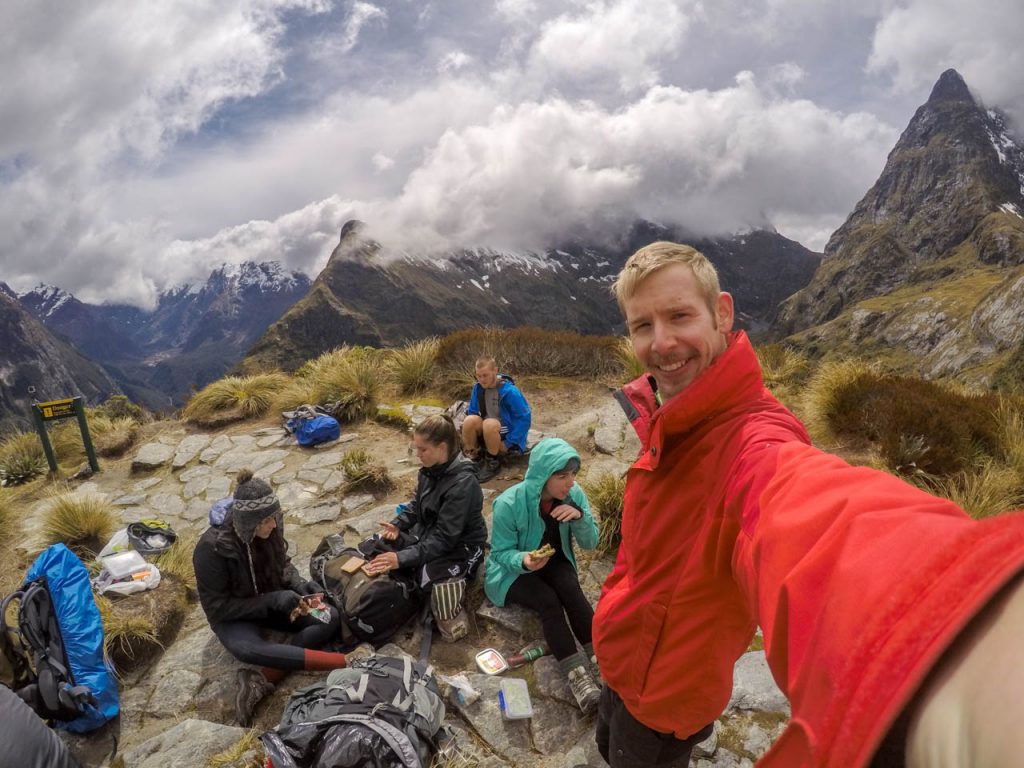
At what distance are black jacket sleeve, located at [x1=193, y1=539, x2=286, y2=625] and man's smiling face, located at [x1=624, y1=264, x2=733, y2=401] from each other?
357 centimetres

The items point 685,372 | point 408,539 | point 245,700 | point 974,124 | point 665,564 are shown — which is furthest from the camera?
point 974,124

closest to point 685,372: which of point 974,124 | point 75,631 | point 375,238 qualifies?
point 75,631

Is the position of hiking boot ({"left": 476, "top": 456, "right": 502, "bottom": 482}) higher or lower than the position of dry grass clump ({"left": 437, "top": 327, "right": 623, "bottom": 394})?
lower

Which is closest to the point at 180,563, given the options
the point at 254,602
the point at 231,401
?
the point at 254,602

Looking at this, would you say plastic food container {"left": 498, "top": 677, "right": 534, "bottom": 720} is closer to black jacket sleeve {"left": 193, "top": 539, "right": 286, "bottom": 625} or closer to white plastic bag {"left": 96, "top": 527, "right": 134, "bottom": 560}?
black jacket sleeve {"left": 193, "top": 539, "right": 286, "bottom": 625}

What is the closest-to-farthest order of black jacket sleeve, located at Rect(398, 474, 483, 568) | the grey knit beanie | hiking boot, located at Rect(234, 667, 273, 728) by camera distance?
1. hiking boot, located at Rect(234, 667, 273, 728)
2. the grey knit beanie
3. black jacket sleeve, located at Rect(398, 474, 483, 568)

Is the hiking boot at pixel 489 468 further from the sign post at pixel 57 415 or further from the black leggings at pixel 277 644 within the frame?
the sign post at pixel 57 415

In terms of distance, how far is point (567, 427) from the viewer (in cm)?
773

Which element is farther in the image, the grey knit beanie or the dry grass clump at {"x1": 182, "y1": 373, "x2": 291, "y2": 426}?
the dry grass clump at {"x1": 182, "y1": 373, "x2": 291, "y2": 426}

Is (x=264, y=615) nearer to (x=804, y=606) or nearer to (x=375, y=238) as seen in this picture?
(x=804, y=606)

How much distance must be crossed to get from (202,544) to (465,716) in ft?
7.39

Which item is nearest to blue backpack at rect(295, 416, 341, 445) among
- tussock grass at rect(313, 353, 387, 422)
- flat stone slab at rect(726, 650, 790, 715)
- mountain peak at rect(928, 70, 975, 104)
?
tussock grass at rect(313, 353, 387, 422)

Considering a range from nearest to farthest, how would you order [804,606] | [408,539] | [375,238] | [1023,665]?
1. [1023,665]
2. [804,606]
3. [408,539]
4. [375,238]

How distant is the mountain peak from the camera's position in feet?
554
